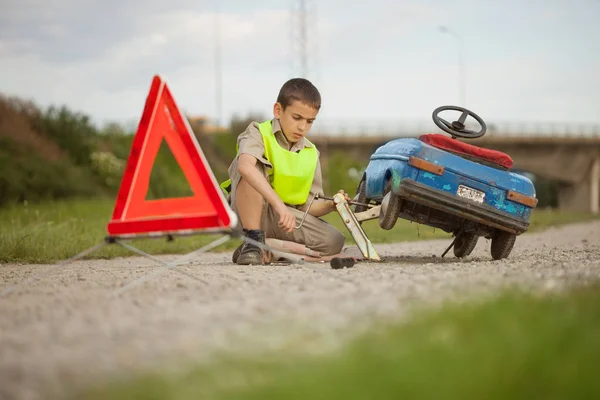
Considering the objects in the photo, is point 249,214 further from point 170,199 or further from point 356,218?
point 170,199

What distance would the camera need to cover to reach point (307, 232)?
852cm

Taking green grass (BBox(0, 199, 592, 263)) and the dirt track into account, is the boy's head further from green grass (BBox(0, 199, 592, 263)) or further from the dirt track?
green grass (BBox(0, 199, 592, 263))

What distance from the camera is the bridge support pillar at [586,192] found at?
67.1m

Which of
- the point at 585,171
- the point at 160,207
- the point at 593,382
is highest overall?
the point at 160,207

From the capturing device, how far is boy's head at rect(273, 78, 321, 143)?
7789 millimetres

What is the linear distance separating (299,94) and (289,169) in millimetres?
776

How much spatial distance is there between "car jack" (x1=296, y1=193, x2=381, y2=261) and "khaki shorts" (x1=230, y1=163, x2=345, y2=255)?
199 millimetres

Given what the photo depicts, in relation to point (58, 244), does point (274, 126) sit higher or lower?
higher

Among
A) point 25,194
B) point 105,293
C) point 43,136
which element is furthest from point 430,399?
point 43,136

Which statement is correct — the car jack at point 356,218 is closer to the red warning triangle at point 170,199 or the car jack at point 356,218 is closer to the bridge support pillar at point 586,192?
the red warning triangle at point 170,199

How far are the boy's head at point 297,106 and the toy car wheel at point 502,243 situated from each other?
6.58 ft

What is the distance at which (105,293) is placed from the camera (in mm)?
5375

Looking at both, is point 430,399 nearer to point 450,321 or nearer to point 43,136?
point 450,321

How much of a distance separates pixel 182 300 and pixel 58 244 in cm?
718
